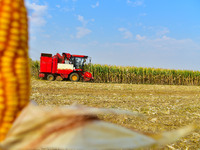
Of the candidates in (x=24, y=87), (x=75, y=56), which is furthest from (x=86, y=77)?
(x=24, y=87)

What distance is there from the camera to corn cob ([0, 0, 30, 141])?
30.0 inches

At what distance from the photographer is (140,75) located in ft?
83.8

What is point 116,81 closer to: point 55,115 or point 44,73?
point 44,73

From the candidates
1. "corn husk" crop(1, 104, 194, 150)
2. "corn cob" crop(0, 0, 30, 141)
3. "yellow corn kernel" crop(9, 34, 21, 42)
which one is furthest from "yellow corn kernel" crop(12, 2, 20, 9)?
"corn husk" crop(1, 104, 194, 150)

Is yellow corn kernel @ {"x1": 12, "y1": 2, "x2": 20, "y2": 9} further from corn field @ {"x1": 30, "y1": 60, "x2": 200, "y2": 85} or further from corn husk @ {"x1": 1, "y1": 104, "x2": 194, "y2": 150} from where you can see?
corn field @ {"x1": 30, "y1": 60, "x2": 200, "y2": 85}

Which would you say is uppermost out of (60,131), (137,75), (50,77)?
(137,75)

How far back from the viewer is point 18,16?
810 millimetres

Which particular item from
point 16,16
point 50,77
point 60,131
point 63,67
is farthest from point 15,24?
point 50,77

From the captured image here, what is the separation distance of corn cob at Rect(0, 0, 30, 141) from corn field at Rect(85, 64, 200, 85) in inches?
896

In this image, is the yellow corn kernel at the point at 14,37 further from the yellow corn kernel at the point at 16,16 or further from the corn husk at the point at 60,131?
the corn husk at the point at 60,131

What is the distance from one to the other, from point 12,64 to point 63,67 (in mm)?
18153

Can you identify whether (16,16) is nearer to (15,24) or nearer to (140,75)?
(15,24)

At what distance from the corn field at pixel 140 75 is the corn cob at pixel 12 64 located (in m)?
22.8

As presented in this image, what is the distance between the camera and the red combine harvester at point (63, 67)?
18.7 metres
